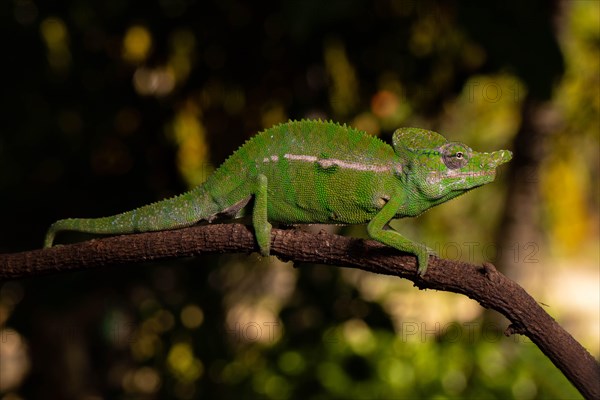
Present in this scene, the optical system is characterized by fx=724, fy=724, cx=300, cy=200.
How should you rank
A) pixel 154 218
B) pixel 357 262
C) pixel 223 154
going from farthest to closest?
pixel 223 154, pixel 154 218, pixel 357 262

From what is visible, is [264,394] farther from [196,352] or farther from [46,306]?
[46,306]

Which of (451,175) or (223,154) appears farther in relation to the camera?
(223,154)

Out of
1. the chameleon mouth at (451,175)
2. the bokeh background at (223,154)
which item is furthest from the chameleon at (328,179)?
the bokeh background at (223,154)

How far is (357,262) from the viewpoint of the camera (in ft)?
4.67

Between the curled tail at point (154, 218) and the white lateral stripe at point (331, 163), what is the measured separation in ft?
0.56

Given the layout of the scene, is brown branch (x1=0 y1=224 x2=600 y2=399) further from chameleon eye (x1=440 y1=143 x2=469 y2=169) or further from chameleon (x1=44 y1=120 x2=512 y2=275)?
chameleon eye (x1=440 y1=143 x2=469 y2=169)

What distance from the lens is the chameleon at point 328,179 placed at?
1.55 m

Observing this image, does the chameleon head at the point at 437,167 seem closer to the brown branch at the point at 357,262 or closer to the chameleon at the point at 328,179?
the chameleon at the point at 328,179

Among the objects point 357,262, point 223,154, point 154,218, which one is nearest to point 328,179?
point 357,262

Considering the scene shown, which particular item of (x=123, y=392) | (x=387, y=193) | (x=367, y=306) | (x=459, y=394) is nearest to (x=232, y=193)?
(x=387, y=193)

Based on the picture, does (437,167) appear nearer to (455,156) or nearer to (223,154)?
(455,156)

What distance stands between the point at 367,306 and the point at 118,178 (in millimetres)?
1177

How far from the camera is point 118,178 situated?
2.93 m

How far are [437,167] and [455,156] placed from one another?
45 millimetres
